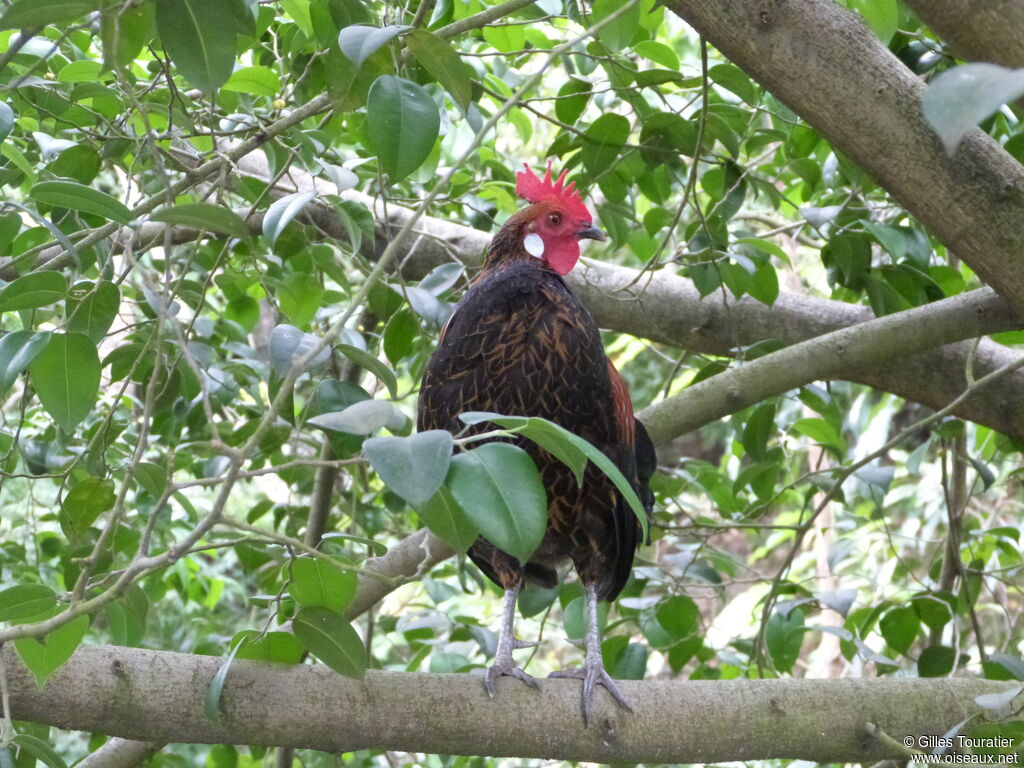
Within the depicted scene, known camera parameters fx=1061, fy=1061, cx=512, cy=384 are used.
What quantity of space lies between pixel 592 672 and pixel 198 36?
118 centimetres

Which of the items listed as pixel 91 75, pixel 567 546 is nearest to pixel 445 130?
pixel 91 75

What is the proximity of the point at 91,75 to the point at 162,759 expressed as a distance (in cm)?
143

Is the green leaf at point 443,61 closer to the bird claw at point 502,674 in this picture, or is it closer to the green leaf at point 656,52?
the green leaf at point 656,52

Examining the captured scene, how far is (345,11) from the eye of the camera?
146cm

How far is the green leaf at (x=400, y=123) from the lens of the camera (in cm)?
122

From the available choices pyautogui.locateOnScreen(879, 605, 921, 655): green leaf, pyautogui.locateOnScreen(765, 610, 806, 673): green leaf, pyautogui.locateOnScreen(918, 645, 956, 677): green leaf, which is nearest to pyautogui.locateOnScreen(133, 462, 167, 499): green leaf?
pyautogui.locateOnScreen(765, 610, 806, 673): green leaf

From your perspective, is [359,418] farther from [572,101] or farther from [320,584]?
[572,101]

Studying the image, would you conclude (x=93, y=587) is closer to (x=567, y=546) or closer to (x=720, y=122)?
(x=567, y=546)

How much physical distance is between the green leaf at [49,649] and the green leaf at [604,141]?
1304 mm

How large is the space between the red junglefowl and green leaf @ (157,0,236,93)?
78 centimetres

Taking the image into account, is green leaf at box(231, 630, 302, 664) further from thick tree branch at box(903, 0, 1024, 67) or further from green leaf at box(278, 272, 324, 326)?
thick tree branch at box(903, 0, 1024, 67)

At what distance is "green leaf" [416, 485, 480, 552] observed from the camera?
1021 millimetres

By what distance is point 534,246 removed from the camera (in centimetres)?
209

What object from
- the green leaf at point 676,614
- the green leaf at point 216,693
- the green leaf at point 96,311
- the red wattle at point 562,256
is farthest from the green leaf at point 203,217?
the green leaf at point 676,614
